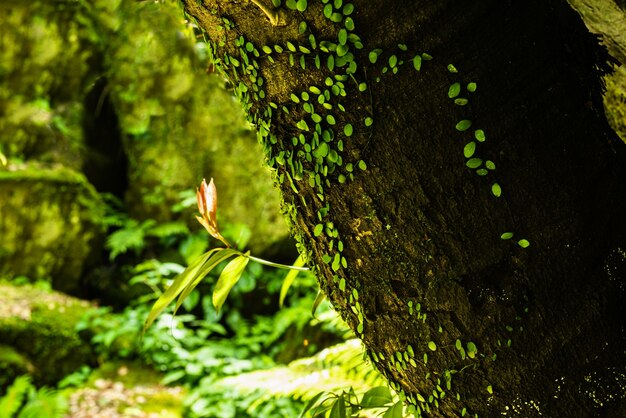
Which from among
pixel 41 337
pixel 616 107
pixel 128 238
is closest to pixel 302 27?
pixel 616 107

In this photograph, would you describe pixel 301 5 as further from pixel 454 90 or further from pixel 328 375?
pixel 328 375

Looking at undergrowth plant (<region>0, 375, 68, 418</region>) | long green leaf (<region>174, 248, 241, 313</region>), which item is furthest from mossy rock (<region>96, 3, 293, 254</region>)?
long green leaf (<region>174, 248, 241, 313</region>)

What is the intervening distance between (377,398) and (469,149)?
0.64m

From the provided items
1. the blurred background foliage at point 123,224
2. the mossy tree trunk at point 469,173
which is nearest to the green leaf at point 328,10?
the mossy tree trunk at point 469,173

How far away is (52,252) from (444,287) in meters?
5.00

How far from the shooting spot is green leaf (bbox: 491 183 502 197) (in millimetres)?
735

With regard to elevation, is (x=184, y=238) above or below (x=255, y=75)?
below

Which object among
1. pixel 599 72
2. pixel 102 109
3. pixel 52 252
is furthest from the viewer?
pixel 102 109

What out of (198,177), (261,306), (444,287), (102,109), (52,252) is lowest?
(261,306)

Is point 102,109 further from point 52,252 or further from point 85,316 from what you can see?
point 85,316

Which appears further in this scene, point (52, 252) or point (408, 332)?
point (52, 252)

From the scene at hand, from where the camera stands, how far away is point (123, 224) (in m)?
5.38

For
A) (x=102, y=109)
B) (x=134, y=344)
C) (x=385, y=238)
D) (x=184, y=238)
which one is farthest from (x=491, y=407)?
(x=102, y=109)

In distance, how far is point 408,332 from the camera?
0.83 m
